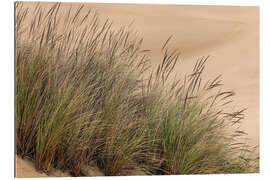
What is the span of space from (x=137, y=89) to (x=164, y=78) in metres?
0.33

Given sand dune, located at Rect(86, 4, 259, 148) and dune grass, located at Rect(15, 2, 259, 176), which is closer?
dune grass, located at Rect(15, 2, 259, 176)

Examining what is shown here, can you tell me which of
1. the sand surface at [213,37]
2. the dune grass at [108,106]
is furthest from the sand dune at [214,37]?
the dune grass at [108,106]

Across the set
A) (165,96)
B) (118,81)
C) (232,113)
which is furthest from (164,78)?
(232,113)

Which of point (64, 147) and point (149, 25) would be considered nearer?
point (64, 147)

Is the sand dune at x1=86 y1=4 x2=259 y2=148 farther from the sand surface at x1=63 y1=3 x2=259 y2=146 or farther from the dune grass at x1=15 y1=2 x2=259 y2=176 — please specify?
the dune grass at x1=15 y1=2 x2=259 y2=176

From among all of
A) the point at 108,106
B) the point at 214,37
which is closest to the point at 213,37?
the point at 214,37

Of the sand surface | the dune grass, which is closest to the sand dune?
the sand surface

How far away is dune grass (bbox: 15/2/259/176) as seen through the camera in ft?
16.2

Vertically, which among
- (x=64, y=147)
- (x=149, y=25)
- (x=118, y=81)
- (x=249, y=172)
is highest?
(x=149, y=25)

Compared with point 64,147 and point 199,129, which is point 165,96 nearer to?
point 199,129

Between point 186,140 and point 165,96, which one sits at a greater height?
point 165,96

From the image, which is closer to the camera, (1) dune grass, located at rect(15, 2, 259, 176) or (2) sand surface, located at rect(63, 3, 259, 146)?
(1) dune grass, located at rect(15, 2, 259, 176)

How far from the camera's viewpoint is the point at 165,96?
528cm

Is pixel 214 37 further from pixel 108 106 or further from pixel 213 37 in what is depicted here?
pixel 108 106
